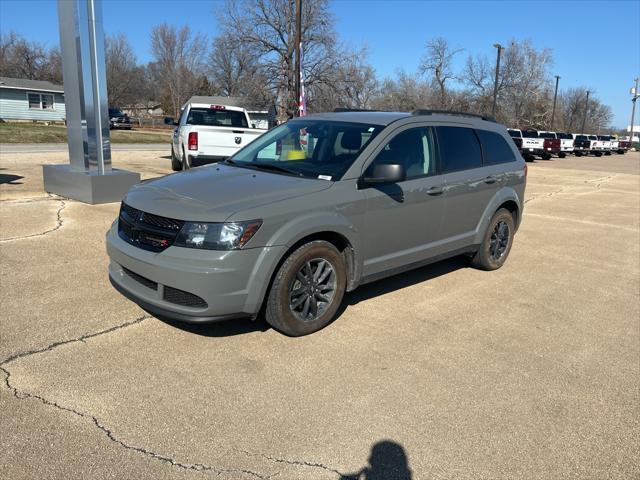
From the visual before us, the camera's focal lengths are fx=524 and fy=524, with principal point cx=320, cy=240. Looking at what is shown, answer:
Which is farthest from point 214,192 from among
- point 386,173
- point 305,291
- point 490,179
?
point 490,179

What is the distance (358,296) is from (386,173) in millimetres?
1426

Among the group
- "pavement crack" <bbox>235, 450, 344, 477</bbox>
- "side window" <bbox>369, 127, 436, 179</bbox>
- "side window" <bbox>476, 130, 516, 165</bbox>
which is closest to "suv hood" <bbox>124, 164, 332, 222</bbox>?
"side window" <bbox>369, 127, 436, 179</bbox>

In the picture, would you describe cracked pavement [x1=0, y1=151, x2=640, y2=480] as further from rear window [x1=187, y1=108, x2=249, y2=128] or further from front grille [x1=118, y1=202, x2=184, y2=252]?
rear window [x1=187, y1=108, x2=249, y2=128]

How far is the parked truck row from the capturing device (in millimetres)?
30984

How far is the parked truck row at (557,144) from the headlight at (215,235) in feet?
63.9

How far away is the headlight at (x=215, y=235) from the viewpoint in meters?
3.57

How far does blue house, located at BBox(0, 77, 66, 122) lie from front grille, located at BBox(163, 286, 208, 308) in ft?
169

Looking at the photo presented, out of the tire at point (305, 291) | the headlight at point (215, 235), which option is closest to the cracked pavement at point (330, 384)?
the tire at point (305, 291)

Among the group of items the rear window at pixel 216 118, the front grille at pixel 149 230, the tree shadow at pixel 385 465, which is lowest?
the tree shadow at pixel 385 465

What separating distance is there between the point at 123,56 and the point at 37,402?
240 feet

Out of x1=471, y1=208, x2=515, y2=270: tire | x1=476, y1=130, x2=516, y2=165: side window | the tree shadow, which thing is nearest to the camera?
the tree shadow

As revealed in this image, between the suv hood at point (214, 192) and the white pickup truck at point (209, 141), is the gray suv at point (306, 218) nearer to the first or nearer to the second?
the suv hood at point (214, 192)

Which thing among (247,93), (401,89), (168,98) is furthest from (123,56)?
(247,93)

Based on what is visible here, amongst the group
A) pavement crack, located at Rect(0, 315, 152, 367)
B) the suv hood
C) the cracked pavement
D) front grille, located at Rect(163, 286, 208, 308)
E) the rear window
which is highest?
the rear window
